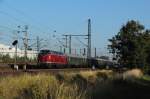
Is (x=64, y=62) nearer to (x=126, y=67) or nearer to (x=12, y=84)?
(x=126, y=67)

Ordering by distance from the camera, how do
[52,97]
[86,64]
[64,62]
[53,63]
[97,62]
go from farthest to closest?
1. [97,62]
2. [86,64]
3. [64,62]
4. [53,63]
5. [52,97]

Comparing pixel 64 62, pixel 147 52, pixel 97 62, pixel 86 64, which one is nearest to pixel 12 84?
pixel 147 52

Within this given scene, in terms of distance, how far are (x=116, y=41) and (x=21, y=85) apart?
1413 inches

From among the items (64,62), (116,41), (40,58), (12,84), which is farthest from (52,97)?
(64,62)

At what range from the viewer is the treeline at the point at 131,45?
55781 millimetres

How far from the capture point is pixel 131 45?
56219 millimetres

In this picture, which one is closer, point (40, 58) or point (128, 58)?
point (128, 58)

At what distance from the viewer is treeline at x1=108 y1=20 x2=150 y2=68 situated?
183 feet

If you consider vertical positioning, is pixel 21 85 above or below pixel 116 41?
below

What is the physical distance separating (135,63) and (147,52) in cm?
322

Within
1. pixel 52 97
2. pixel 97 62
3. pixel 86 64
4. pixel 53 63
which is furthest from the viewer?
pixel 97 62

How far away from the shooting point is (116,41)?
5622 cm

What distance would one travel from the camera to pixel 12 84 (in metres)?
21.0

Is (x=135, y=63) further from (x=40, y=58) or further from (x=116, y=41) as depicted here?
(x=40, y=58)
